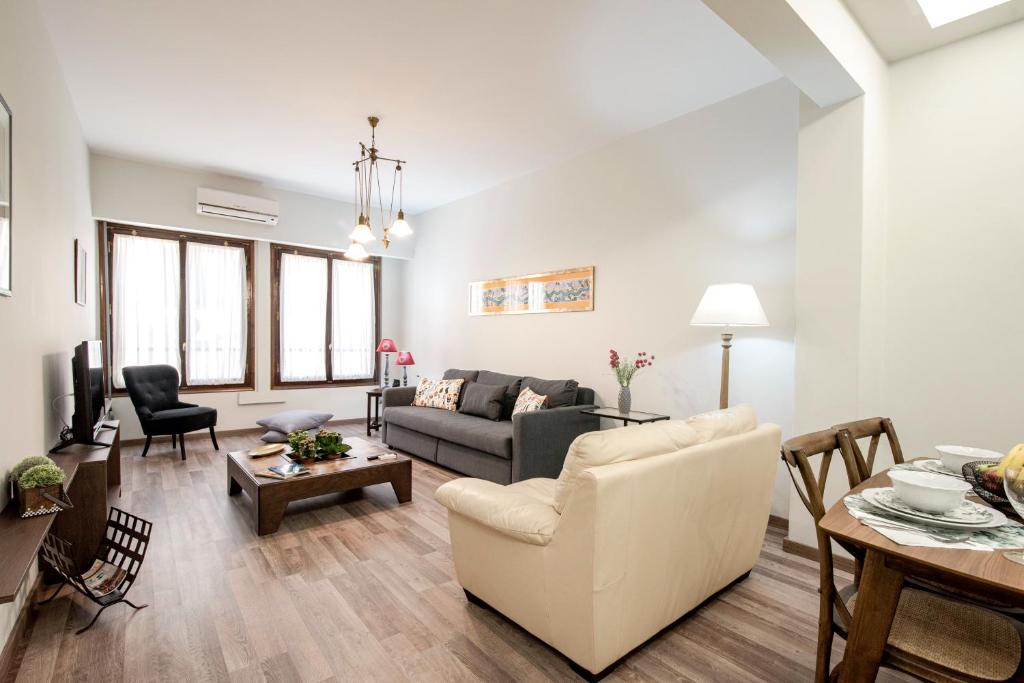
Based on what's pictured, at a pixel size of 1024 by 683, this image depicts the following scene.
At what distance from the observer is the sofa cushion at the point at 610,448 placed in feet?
5.58

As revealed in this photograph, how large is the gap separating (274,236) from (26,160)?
12.1 feet

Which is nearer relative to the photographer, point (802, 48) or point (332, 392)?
point (802, 48)

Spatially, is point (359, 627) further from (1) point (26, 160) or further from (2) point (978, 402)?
(2) point (978, 402)

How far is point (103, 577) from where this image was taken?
227 cm

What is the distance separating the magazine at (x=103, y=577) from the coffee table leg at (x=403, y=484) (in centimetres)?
167

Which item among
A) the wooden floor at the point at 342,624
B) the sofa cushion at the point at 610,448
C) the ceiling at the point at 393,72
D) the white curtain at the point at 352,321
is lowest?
the wooden floor at the point at 342,624

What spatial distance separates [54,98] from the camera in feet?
9.95

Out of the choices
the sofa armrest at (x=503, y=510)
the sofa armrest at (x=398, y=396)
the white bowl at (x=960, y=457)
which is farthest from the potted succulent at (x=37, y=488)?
the sofa armrest at (x=398, y=396)

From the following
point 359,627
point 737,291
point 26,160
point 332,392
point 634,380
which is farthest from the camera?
point 332,392

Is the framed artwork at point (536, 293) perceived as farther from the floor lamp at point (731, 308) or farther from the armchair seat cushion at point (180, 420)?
the armchair seat cushion at point (180, 420)

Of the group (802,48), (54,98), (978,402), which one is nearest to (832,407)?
(978,402)

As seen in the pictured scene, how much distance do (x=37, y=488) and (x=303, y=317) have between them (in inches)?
187

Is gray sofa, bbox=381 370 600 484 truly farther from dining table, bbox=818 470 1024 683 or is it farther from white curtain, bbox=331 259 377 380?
dining table, bbox=818 470 1024 683

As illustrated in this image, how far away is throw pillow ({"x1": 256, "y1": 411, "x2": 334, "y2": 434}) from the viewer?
5073 mm
